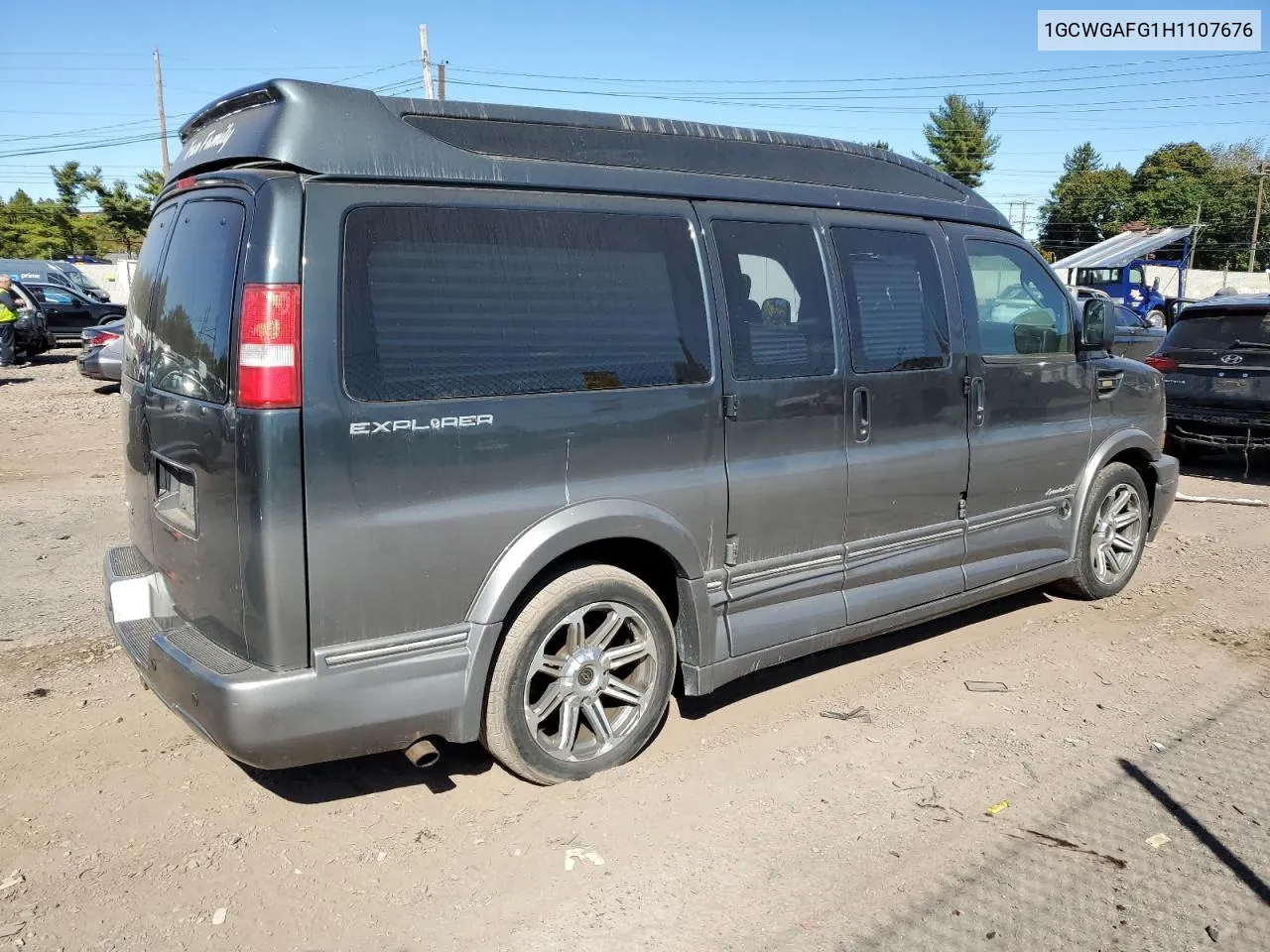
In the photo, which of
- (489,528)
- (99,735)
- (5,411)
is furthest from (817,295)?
(5,411)

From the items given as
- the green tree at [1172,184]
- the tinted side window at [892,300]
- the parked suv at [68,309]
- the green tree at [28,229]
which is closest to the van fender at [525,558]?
the tinted side window at [892,300]

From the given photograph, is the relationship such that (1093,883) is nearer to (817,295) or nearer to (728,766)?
(728,766)

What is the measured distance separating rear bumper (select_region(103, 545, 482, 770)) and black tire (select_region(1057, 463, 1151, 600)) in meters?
3.96

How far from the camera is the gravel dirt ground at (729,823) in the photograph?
10.0 feet

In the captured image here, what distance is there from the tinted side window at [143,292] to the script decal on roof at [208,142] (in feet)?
0.73

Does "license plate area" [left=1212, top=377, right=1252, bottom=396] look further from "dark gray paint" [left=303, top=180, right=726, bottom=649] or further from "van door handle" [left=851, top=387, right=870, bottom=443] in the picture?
"dark gray paint" [left=303, top=180, right=726, bottom=649]

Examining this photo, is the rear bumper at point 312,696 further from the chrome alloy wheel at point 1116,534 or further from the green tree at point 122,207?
the green tree at point 122,207

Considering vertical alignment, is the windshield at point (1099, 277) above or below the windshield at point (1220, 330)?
above

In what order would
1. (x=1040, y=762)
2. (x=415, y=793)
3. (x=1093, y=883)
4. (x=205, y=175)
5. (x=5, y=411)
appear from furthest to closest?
(x=5, y=411) → (x=1040, y=762) → (x=415, y=793) → (x=205, y=175) → (x=1093, y=883)

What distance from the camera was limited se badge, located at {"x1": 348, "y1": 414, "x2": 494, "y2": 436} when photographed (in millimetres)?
3178

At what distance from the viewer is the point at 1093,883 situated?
330cm

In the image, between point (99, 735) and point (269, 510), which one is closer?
point (269, 510)

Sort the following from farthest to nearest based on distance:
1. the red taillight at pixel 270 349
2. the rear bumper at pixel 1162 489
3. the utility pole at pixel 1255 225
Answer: the utility pole at pixel 1255 225 → the rear bumper at pixel 1162 489 → the red taillight at pixel 270 349

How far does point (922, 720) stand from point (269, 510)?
9.54ft
